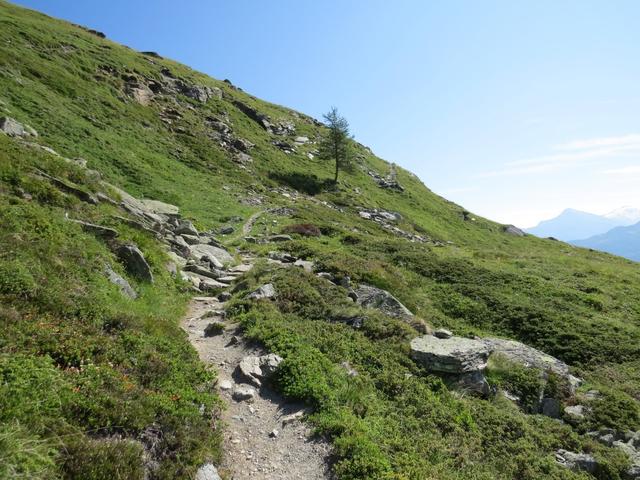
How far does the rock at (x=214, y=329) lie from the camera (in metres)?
13.6

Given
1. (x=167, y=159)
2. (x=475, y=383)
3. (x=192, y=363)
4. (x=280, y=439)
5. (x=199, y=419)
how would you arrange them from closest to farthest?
(x=199, y=419) < (x=280, y=439) < (x=192, y=363) < (x=475, y=383) < (x=167, y=159)

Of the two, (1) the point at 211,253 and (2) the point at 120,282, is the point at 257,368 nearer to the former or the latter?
(2) the point at 120,282

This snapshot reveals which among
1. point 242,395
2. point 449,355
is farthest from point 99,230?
point 449,355

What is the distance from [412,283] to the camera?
24.8 m

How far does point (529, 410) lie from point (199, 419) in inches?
463

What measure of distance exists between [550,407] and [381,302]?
7.61 metres

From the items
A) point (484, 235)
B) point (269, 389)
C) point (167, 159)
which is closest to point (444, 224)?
point (484, 235)

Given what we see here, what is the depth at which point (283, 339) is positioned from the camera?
12.5 m

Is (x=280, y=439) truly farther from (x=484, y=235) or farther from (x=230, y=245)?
(x=484, y=235)

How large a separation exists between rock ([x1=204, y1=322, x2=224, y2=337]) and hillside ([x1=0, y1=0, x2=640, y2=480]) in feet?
0.79

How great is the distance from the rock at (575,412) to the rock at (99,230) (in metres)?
18.4

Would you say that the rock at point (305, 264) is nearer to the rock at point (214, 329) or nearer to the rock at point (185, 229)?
the rock at point (185, 229)

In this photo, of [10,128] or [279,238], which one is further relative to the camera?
[279,238]

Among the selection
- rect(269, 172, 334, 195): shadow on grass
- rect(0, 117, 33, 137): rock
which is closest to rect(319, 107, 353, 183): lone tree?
rect(269, 172, 334, 195): shadow on grass
